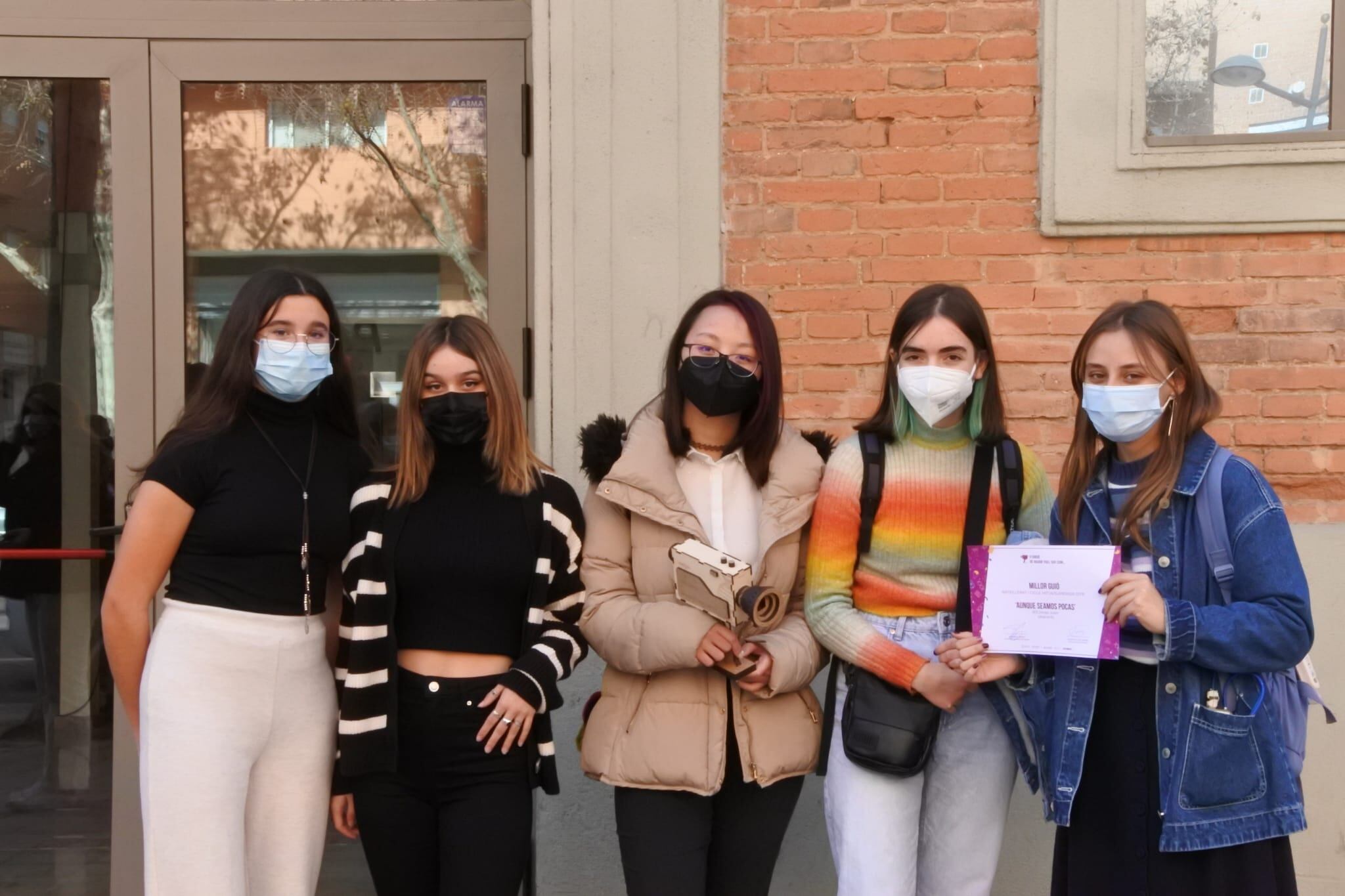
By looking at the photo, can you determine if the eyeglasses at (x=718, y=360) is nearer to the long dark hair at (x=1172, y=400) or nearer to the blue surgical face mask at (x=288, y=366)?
the long dark hair at (x=1172, y=400)

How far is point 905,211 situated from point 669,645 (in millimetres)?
2040

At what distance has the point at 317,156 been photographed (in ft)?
15.1

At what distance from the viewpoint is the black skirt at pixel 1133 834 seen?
8.52ft

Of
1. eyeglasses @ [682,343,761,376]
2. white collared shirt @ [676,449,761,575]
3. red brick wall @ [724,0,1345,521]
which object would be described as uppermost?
red brick wall @ [724,0,1345,521]

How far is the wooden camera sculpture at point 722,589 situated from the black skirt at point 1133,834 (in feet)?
2.54

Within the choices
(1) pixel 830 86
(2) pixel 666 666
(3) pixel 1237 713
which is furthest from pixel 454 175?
(3) pixel 1237 713

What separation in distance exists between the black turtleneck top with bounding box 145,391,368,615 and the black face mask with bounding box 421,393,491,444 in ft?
1.02

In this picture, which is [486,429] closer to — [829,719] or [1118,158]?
[829,719]

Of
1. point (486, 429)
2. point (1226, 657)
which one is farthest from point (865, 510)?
point (486, 429)

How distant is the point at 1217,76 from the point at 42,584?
15.0ft

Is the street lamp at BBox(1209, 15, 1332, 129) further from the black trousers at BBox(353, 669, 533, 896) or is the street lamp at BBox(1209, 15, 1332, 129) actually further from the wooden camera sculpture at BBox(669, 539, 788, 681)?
the black trousers at BBox(353, 669, 533, 896)

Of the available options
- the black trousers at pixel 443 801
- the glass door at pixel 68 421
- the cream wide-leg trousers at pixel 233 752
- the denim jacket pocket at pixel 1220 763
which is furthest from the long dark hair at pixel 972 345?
the glass door at pixel 68 421

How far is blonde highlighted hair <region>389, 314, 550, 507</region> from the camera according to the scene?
9.83 ft

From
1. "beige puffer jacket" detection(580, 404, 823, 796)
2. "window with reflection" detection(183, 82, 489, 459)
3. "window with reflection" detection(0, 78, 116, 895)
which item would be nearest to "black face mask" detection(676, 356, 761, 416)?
"beige puffer jacket" detection(580, 404, 823, 796)
